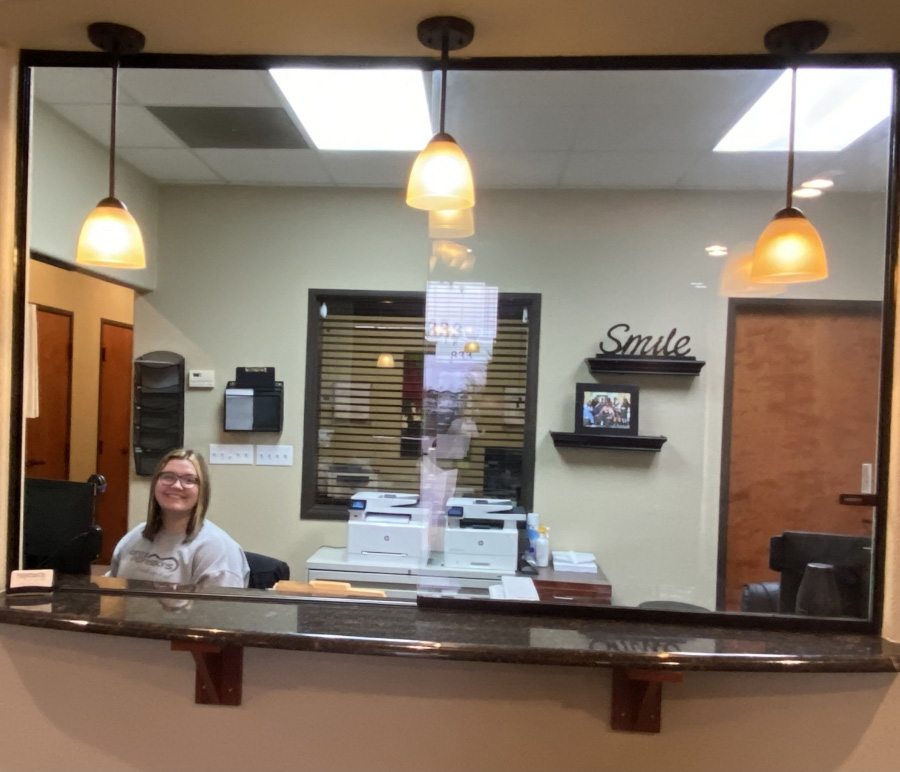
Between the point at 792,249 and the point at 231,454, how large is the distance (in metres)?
3.45

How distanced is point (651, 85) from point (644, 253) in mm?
1385

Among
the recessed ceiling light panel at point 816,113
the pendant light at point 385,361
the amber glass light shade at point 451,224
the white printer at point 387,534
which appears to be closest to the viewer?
the recessed ceiling light panel at point 816,113

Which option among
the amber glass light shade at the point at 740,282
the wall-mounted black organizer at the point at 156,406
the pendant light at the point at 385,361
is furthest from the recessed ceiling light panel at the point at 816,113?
the wall-mounted black organizer at the point at 156,406

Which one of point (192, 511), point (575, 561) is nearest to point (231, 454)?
point (192, 511)

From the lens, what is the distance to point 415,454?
4293mm

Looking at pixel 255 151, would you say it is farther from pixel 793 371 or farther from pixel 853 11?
pixel 793 371

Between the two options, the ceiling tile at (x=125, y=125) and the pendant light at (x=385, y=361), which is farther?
the pendant light at (x=385, y=361)

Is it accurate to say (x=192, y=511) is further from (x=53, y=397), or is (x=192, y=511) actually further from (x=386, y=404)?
(x=53, y=397)

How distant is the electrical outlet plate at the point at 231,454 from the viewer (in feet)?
13.7

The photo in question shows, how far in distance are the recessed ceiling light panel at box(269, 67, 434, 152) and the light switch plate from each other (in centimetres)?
162

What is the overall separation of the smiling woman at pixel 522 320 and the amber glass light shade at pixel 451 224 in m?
0.07

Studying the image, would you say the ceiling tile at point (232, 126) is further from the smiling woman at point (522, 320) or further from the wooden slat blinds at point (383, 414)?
the wooden slat blinds at point (383, 414)

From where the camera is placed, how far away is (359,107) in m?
3.00

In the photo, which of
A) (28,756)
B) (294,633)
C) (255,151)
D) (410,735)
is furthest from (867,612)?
(255,151)
